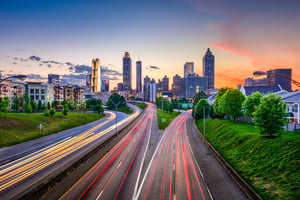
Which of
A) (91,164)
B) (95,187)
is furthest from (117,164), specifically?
(95,187)

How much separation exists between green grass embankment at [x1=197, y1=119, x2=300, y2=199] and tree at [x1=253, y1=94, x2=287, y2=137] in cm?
137

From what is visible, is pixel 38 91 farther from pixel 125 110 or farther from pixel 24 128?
pixel 24 128

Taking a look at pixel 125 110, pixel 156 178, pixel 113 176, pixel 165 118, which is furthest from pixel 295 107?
pixel 125 110

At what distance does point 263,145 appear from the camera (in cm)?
2623

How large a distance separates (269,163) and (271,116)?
30.8 ft

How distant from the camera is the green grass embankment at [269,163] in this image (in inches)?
684

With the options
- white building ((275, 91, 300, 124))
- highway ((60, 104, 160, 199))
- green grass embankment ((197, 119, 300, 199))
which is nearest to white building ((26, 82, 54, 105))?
highway ((60, 104, 160, 199))

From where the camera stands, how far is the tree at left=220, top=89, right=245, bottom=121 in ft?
162

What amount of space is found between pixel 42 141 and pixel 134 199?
3504 centimetres

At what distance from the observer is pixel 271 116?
2769 cm

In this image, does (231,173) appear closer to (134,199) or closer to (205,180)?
(205,180)

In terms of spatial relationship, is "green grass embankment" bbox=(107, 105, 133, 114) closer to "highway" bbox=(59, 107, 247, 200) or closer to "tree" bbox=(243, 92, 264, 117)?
"tree" bbox=(243, 92, 264, 117)

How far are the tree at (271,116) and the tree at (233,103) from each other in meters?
20.8

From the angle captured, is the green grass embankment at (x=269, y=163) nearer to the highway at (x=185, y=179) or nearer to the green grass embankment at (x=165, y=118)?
the highway at (x=185, y=179)
